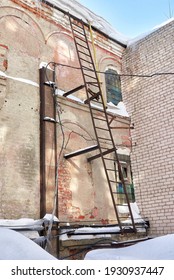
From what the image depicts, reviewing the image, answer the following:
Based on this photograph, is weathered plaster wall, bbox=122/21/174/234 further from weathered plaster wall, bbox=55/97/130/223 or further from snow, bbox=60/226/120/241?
snow, bbox=60/226/120/241

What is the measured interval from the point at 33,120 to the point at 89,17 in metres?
3.78

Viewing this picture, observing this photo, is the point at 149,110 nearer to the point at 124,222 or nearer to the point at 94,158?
the point at 94,158

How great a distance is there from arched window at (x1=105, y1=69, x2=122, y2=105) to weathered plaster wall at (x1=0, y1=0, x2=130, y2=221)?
39.9 inches

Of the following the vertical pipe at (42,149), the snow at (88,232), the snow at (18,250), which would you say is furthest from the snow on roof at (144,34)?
the snow at (18,250)

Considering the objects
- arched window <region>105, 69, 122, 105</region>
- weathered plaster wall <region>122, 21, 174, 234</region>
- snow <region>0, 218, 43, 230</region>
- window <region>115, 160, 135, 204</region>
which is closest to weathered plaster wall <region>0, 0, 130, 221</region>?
snow <region>0, 218, 43, 230</region>

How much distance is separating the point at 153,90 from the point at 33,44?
329 centimetres

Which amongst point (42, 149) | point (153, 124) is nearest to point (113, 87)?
point (153, 124)

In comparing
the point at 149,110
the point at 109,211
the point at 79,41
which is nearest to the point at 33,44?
the point at 79,41

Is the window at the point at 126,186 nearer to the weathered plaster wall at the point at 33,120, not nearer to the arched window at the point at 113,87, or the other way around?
the weathered plaster wall at the point at 33,120

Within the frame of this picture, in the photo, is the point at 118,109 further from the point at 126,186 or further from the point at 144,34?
the point at 144,34

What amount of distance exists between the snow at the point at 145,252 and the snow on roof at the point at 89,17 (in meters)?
6.34

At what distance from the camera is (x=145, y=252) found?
313 centimetres

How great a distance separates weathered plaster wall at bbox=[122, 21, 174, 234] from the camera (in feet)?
23.8

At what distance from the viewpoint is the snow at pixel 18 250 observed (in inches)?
107
